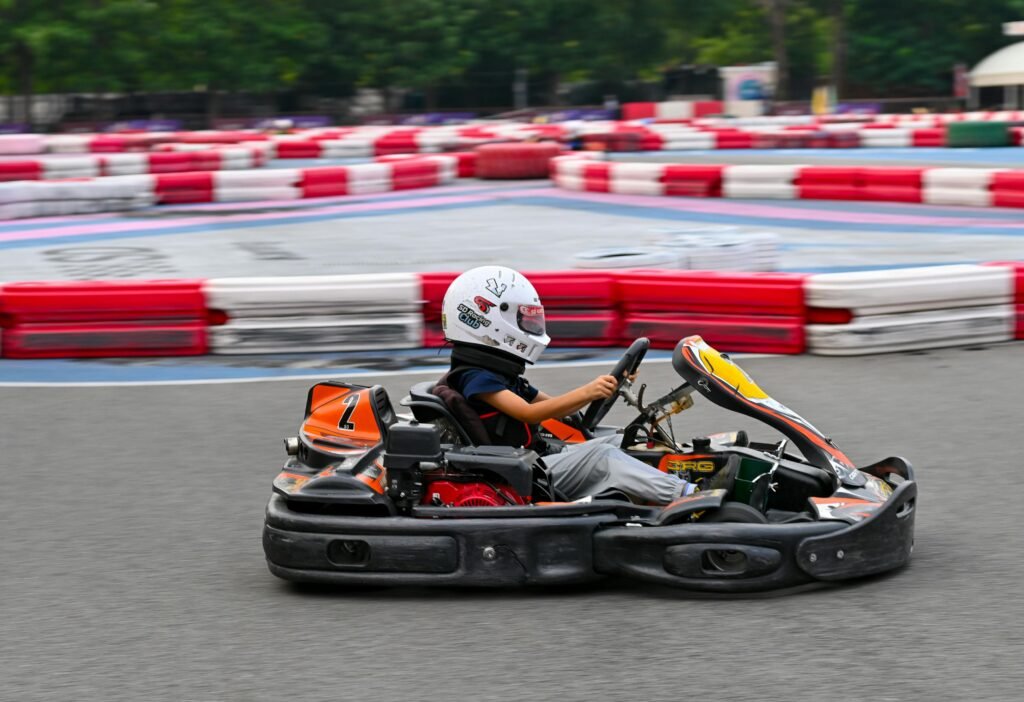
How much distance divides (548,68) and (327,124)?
7607mm

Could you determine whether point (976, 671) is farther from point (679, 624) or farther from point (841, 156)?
point (841, 156)

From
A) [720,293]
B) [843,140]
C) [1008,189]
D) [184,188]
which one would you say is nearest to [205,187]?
[184,188]

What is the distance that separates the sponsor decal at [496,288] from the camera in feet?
14.8

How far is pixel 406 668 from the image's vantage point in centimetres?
365

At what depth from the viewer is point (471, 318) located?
4516 mm

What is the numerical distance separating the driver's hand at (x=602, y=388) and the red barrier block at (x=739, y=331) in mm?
3668

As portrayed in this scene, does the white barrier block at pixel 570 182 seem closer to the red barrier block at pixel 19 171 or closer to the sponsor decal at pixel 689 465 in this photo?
the red barrier block at pixel 19 171

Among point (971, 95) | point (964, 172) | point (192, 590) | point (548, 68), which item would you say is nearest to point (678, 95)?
point (548, 68)

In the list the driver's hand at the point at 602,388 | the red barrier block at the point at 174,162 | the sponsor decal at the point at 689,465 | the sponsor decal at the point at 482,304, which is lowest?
the sponsor decal at the point at 689,465

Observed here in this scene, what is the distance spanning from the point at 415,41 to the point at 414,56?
0.57 metres

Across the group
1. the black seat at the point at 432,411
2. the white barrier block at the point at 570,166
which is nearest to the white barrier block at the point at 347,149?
the white barrier block at the point at 570,166

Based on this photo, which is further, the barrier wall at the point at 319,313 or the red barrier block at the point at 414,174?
the red barrier block at the point at 414,174

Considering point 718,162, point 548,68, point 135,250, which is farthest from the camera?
point 548,68

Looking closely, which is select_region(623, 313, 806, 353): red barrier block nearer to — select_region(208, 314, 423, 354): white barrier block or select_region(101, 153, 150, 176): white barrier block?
select_region(208, 314, 423, 354): white barrier block
